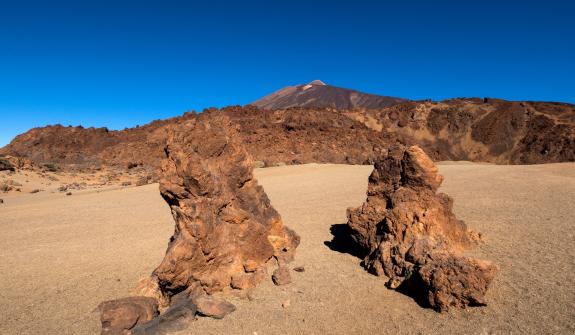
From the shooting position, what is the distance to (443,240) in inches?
214

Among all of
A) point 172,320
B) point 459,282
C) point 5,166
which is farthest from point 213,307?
point 5,166

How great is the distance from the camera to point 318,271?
5.57 metres

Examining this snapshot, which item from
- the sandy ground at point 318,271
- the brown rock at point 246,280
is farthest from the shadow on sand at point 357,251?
the brown rock at point 246,280

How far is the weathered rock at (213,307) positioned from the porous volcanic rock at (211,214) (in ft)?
1.57

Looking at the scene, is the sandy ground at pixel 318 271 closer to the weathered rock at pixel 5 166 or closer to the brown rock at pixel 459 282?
the brown rock at pixel 459 282

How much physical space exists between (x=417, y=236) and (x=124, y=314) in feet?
13.0

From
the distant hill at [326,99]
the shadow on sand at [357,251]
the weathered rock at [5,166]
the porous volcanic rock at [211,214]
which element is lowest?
the shadow on sand at [357,251]

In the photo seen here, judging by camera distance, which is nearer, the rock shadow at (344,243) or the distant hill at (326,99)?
the rock shadow at (344,243)

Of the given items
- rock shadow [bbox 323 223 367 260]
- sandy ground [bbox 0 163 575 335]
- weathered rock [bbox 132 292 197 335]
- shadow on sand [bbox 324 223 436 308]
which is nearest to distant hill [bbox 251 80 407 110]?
sandy ground [bbox 0 163 575 335]

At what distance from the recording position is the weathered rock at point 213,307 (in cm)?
421

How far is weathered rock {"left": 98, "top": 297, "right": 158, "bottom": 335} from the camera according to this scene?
153 inches

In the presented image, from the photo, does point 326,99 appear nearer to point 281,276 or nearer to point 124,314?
point 281,276

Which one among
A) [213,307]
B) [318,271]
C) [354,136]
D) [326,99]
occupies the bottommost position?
[318,271]

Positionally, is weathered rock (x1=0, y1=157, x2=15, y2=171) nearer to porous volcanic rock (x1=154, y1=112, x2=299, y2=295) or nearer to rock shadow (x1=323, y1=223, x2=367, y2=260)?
porous volcanic rock (x1=154, y1=112, x2=299, y2=295)
